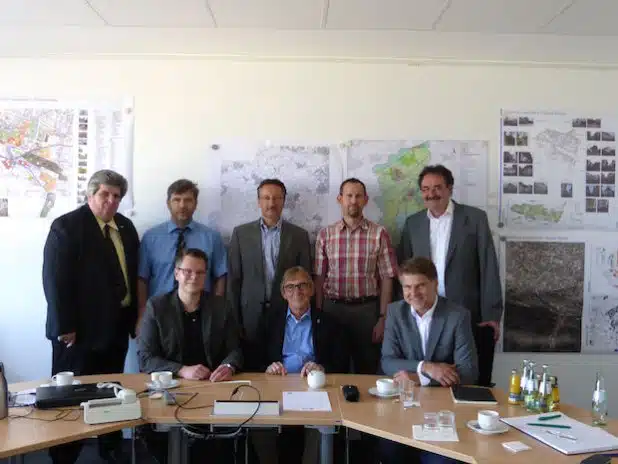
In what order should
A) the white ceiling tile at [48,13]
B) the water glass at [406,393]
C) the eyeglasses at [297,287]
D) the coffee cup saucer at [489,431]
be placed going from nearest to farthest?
the coffee cup saucer at [489,431] < the water glass at [406,393] < the eyeglasses at [297,287] < the white ceiling tile at [48,13]

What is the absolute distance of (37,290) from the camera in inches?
150

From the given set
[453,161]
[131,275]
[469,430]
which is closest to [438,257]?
[453,161]

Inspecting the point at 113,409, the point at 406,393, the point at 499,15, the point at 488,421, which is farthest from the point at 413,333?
the point at 499,15

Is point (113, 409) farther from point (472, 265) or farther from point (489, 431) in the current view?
point (472, 265)

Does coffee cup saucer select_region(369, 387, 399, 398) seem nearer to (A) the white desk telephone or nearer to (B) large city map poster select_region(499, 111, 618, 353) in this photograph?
(A) the white desk telephone

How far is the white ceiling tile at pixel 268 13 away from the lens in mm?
3295

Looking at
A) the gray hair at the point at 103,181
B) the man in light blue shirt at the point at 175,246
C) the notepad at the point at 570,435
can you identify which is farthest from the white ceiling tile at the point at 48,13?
the notepad at the point at 570,435

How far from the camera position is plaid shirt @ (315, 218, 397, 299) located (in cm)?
350

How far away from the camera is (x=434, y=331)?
104 inches

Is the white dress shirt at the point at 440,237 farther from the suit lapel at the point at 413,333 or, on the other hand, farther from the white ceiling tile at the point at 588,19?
the white ceiling tile at the point at 588,19

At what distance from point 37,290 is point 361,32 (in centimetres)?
286

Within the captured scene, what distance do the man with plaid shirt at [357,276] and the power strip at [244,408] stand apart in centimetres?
131

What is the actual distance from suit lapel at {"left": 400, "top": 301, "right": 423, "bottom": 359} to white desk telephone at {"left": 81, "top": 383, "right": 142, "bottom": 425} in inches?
51.1

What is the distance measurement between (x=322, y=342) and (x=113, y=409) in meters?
1.20
